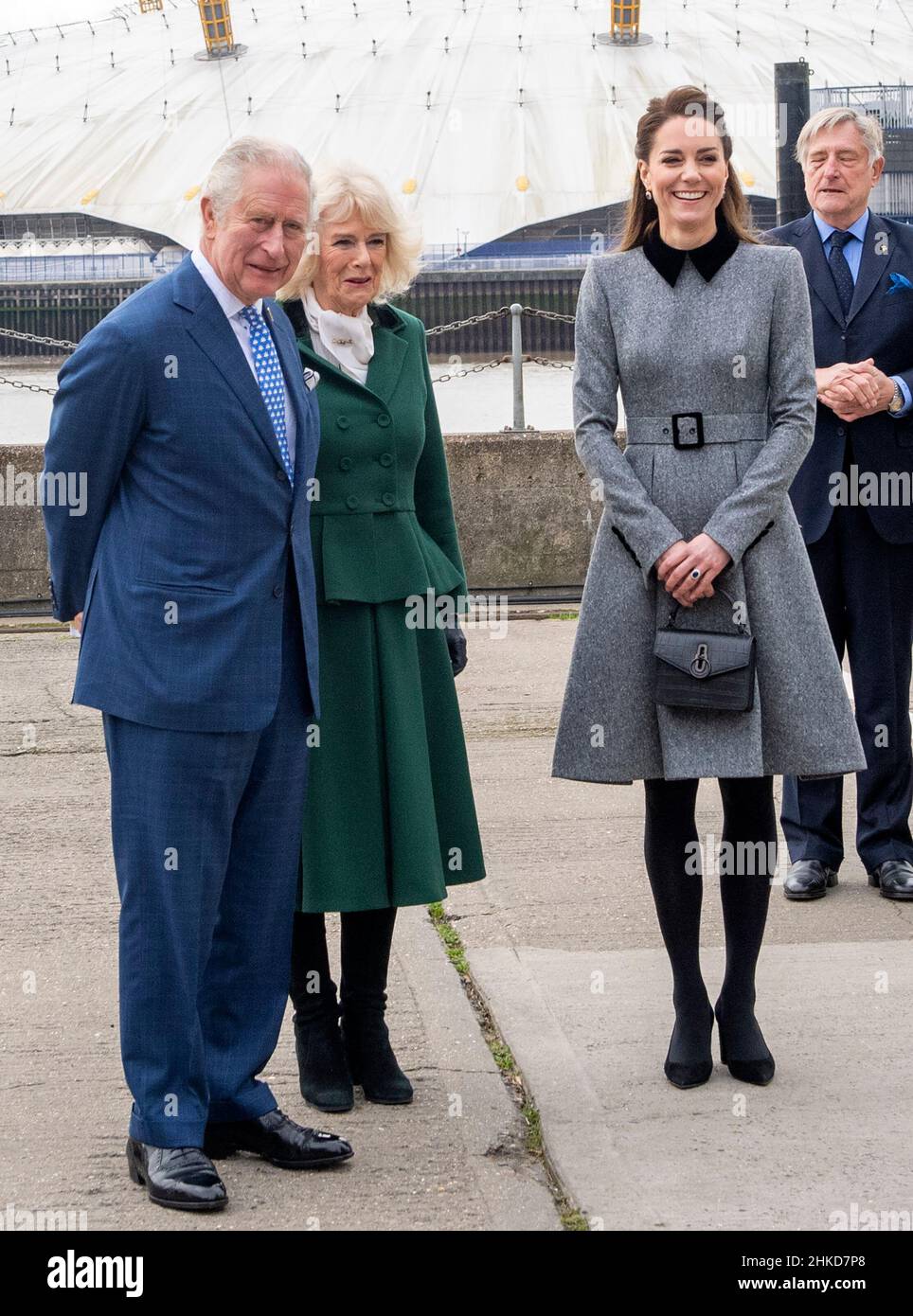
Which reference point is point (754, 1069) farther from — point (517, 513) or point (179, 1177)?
point (517, 513)

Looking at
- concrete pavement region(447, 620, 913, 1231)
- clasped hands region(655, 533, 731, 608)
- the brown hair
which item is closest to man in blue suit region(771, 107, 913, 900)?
concrete pavement region(447, 620, 913, 1231)

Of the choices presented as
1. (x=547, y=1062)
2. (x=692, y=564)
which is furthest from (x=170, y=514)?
(x=547, y=1062)

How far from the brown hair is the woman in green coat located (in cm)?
47

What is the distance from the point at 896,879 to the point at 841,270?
1.61m

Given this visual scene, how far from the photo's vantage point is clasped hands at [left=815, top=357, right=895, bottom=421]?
4527mm

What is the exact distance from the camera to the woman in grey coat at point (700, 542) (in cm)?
332

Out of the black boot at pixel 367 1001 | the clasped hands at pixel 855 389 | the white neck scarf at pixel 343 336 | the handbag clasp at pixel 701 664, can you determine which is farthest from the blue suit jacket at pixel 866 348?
the black boot at pixel 367 1001

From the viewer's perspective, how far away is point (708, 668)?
327 centimetres

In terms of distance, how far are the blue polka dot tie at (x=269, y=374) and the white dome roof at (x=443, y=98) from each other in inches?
2528

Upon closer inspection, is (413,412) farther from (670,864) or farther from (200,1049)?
(200,1049)

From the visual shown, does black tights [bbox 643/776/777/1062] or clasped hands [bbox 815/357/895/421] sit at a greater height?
clasped hands [bbox 815/357/895/421]

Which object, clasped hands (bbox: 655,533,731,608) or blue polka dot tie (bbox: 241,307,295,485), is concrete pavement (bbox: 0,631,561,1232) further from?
blue polka dot tie (bbox: 241,307,295,485)

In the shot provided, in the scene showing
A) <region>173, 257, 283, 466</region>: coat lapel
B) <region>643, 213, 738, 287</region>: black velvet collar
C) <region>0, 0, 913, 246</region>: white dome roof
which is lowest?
<region>173, 257, 283, 466</region>: coat lapel
